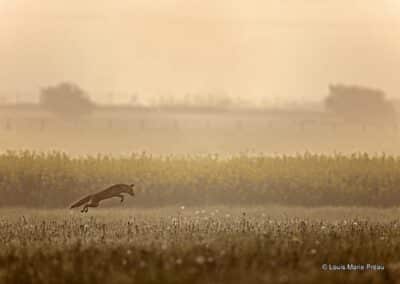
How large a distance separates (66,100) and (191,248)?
15.6 ft

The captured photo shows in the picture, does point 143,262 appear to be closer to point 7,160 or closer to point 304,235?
point 304,235

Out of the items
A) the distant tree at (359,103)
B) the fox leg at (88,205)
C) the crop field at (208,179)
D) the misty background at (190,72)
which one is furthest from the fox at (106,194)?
the distant tree at (359,103)

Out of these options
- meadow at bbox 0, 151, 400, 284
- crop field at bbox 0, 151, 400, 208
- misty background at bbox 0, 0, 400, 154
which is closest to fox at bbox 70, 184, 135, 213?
meadow at bbox 0, 151, 400, 284

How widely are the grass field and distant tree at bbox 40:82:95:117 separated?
6.44 feet

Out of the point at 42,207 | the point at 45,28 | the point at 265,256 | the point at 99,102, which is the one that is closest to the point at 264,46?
the point at 99,102

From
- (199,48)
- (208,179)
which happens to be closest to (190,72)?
(199,48)

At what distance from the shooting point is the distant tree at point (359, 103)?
10.5 metres

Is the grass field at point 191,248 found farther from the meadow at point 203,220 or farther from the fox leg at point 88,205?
the fox leg at point 88,205

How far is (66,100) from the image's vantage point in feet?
34.0

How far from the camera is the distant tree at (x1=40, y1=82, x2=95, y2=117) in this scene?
404 inches

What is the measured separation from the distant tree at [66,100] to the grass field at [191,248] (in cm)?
196

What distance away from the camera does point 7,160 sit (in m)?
10.5

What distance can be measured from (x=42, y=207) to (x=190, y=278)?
198 inches

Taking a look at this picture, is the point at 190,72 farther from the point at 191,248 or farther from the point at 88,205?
the point at 191,248
